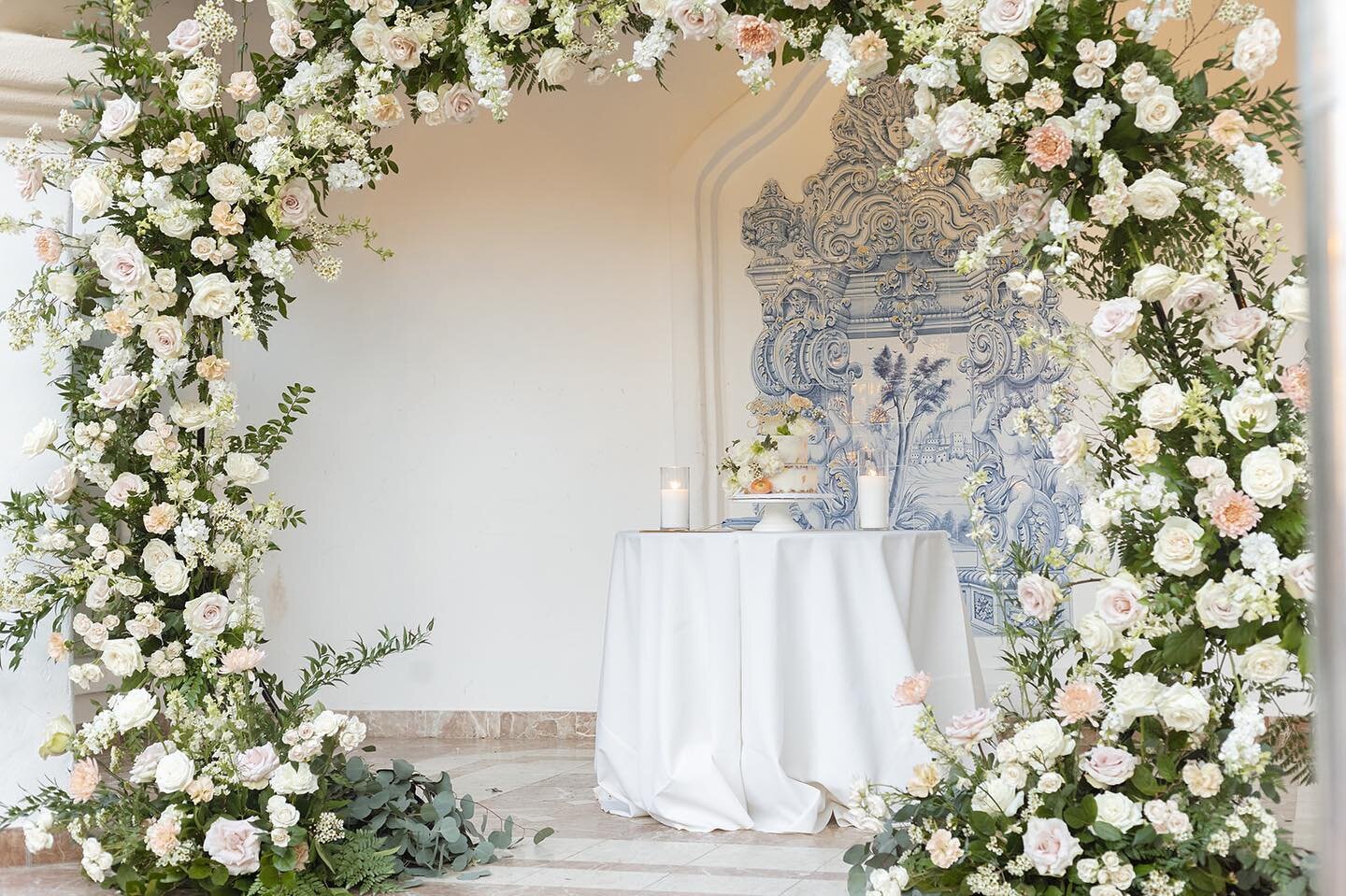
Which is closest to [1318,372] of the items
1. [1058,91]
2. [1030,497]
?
[1058,91]

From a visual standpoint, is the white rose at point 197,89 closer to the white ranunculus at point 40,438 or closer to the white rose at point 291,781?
the white ranunculus at point 40,438

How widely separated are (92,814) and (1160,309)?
2.55 metres

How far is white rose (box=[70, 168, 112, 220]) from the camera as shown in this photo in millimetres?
2850

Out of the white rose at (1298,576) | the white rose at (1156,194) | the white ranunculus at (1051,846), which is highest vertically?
the white rose at (1156,194)

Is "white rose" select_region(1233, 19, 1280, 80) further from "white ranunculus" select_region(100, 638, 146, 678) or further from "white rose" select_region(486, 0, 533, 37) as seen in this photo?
"white ranunculus" select_region(100, 638, 146, 678)

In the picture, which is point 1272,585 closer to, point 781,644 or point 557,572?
point 781,644

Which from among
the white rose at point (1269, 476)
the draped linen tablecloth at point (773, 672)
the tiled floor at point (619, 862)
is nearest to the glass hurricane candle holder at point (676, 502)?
the draped linen tablecloth at point (773, 672)

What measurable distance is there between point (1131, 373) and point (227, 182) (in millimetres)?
2037

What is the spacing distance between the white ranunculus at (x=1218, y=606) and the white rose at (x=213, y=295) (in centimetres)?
218

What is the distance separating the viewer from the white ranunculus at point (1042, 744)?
2418mm

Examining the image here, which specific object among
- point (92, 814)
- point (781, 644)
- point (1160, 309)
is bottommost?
point (92, 814)

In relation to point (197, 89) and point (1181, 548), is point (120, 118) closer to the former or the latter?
point (197, 89)

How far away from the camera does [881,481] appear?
3820 mm

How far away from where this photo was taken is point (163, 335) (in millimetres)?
2912
